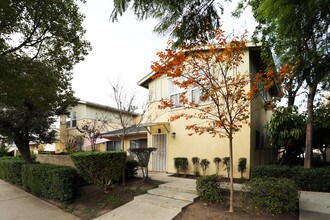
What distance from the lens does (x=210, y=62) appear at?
642cm

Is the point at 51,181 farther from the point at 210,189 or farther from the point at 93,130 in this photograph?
the point at 93,130

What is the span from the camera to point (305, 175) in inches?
305

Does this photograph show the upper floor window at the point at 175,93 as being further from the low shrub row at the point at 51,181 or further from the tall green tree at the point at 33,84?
the low shrub row at the point at 51,181

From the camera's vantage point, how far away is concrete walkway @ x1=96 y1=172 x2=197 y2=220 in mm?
6012

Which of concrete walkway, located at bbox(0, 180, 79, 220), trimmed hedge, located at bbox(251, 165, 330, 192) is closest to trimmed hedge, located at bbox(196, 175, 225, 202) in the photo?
trimmed hedge, located at bbox(251, 165, 330, 192)

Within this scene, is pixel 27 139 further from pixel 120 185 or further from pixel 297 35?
pixel 297 35

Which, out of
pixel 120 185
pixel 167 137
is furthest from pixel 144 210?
pixel 167 137

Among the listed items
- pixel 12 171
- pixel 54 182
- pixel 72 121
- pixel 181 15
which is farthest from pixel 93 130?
pixel 181 15

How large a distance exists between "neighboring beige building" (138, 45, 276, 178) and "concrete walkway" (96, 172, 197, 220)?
330cm

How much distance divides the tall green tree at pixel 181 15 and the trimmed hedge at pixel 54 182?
635cm

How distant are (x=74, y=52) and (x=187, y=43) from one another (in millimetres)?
4709

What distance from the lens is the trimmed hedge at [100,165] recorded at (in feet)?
24.3

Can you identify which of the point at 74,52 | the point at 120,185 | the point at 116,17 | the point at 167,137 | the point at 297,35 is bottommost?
the point at 120,185

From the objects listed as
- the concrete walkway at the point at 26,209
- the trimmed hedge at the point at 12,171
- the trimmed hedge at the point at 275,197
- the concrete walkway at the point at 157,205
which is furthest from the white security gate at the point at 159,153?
the trimmed hedge at the point at 275,197
